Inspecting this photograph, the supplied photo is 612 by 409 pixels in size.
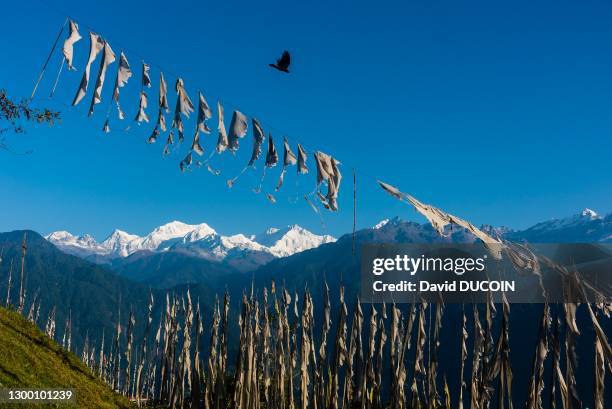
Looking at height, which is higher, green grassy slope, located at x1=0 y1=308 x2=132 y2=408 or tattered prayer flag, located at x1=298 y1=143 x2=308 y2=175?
tattered prayer flag, located at x1=298 y1=143 x2=308 y2=175

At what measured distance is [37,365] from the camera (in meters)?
27.1

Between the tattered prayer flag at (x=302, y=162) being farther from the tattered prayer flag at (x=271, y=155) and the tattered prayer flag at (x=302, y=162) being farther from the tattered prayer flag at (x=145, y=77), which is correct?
the tattered prayer flag at (x=145, y=77)

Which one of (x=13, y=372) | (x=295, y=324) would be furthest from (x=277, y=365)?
(x=13, y=372)

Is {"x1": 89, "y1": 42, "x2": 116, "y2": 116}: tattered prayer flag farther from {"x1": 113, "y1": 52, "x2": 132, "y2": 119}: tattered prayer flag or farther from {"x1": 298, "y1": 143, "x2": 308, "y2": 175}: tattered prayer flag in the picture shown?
{"x1": 298, "y1": 143, "x2": 308, "y2": 175}: tattered prayer flag

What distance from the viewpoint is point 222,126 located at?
369 inches

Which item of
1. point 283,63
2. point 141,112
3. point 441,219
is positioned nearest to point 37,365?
point 141,112

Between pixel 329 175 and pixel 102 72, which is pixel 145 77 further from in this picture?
pixel 329 175

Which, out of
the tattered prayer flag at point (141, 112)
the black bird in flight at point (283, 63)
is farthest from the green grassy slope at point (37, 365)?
the black bird in flight at point (283, 63)

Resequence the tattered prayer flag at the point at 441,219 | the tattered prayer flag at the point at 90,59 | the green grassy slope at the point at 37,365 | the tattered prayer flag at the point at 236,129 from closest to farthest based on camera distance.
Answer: the tattered prayer flag at the point at 441,219, the tattered prayer flag at the point at 90,59, the tattered prayer flag at the point at 236,129, the green grassy slope at the point at 37,365

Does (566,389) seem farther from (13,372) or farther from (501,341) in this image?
(13,372)

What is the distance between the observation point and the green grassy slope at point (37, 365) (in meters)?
24.2

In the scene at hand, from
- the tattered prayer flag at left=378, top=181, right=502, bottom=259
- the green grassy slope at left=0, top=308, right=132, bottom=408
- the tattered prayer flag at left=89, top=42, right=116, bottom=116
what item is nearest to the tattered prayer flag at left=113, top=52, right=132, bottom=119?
the tattered prayer flag at left=89, top=42, right=116, bottom=116

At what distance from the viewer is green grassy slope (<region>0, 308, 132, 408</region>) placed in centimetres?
2423

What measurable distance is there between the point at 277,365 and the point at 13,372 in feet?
52.2
